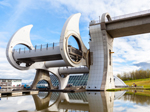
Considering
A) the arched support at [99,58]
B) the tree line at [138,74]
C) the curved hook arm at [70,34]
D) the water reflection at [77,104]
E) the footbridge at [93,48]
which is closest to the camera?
the water reflection at [77,104]

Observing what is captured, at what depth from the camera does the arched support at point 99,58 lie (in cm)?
3139

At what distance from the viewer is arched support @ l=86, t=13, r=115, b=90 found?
103ft

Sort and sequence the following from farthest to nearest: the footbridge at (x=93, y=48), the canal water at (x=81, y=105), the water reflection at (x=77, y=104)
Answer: the footbridge at (x=93, y=48) → the water reflection at (x=77, y=104) → the canal water at (x=81, y=105)

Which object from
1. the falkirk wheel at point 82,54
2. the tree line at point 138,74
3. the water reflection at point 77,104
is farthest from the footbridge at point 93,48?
the tree line at point 138,74

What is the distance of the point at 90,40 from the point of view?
33844 millimetres

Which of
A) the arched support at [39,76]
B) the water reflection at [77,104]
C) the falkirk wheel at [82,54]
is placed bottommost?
the water reflection at [77,104]

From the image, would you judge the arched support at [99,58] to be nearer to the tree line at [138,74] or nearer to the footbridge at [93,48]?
the footbridge at [93,48]

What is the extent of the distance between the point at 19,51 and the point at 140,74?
309 ft

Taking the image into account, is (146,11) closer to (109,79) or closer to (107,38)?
(107,38)

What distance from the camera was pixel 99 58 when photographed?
32812mm

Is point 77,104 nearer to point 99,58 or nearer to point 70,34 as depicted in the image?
point 70,34

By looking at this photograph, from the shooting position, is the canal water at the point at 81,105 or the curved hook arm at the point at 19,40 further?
the curved hook arm at the point at 19,40

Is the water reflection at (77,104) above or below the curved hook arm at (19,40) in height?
below

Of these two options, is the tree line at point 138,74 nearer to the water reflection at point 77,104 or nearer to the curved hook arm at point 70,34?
the curved hook arm at point 70,34
